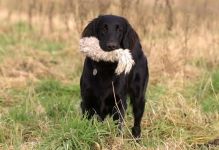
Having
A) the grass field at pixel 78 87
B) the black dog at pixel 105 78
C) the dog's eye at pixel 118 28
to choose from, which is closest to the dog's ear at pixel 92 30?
the black dog at pixel 105 78

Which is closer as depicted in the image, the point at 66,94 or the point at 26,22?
the point at 66,94

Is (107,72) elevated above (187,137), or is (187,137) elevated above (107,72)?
(107,72)

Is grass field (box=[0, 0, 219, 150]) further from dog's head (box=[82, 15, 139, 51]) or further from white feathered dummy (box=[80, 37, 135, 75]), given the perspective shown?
dog's head (box=[82, 15, 139, 51])

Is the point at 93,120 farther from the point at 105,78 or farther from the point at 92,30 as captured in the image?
the point at 92,30

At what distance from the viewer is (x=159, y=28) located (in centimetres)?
853

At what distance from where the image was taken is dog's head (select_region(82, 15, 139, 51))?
14.5 feet

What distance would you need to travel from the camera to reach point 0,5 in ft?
44.8

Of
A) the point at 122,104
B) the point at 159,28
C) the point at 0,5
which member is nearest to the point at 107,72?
the point at 122,104

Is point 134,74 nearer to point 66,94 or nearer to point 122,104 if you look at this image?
point 122,104

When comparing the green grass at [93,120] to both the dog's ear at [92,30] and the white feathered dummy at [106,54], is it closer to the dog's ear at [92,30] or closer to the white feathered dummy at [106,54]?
the white feathered dummy at [106,54]

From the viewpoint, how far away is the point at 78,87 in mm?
6453

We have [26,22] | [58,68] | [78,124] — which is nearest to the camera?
[78,124]

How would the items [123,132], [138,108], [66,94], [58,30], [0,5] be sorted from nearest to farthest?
[123,132] → [138,108] → [66,94] → [58,30] → [0,5]

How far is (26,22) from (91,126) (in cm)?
823
